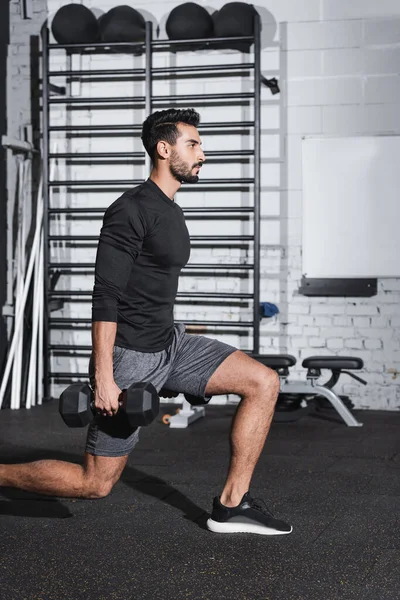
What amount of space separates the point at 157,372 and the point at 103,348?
25 cm

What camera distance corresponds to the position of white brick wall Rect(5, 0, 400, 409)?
5.47 meters

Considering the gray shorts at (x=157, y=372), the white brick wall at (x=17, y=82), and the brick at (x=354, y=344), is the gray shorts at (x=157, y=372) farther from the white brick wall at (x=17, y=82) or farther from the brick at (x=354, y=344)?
the white brick wall at (x=17, y=82)

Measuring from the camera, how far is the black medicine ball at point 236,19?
213 inches

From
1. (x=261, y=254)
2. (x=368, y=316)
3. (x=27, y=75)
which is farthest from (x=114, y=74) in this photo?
(x=368, y=316)

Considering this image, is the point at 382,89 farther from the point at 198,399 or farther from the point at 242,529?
the point at 242,529

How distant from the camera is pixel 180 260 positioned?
274cm

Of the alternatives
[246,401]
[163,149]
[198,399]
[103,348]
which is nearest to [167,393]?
[198,399]

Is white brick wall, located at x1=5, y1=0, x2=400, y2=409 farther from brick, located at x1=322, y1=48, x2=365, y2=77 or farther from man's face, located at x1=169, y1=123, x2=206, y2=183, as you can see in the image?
man's face, located at x1=169, y1=123, x2=206, y2=183

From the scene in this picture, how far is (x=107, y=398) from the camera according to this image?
254 cm

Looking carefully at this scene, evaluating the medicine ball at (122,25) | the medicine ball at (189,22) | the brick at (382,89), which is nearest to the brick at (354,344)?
the brick at (382,89)

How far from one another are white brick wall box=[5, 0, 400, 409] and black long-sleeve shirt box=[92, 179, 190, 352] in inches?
115

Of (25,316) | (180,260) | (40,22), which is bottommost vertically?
(25,316)

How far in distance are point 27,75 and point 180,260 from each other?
370 cm

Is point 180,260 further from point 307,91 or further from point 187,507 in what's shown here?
point 307,91
